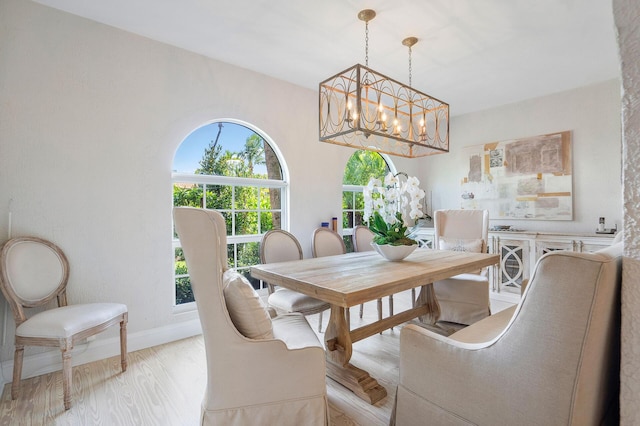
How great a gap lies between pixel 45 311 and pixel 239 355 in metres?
1.67

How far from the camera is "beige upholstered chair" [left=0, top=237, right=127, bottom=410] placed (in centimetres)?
188

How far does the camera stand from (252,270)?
2230mm

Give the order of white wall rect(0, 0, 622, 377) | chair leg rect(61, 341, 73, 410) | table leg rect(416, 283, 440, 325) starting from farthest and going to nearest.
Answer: table leg rect(416, 283, 440, 325) < white wall rect(0, 0, 622, 377) < chair leg rect(61, 341, 73, 410)

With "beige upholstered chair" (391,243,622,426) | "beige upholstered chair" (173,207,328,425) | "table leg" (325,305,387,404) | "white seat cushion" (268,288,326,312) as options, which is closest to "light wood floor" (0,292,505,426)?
"table leg" (325,305,387,404)

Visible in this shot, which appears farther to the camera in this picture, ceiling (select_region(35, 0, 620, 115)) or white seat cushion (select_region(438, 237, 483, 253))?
white seat cushion (select_region(438, 237, 483, 253))

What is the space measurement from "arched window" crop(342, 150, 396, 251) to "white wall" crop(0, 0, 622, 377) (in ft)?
3.56

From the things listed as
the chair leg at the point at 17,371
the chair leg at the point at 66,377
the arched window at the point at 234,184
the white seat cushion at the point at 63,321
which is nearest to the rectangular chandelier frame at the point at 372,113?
the arched window at the point at 234,184

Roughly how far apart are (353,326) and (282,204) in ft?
5.31

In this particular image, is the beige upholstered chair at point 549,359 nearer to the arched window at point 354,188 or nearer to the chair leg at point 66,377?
the chair leg at point 66,377

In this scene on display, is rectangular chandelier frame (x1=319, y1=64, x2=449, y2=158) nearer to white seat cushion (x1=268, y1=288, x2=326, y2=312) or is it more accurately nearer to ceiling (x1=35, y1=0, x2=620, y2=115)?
→ ceiling (x1=35, y1=0, x2=620, y2=115)

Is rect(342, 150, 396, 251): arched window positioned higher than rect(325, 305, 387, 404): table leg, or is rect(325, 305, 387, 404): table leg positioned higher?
rect(342, 150, 396, 251): arched window

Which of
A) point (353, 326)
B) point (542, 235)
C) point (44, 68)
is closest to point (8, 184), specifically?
point (44, 68)

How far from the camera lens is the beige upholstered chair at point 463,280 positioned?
9.90 feet

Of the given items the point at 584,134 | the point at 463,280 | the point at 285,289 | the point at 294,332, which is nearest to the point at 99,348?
the point at 285,289
